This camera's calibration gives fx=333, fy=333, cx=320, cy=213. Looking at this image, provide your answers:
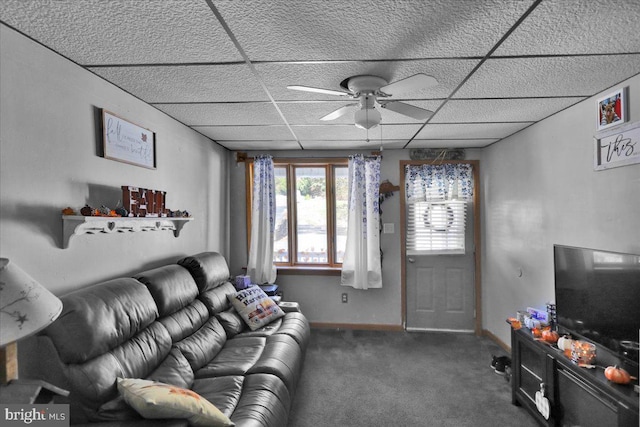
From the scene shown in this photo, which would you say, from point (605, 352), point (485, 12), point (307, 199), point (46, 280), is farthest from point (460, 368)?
point (46, 280)

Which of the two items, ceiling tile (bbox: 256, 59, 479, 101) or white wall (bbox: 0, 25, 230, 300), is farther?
ceiling tile (bbox: 256, 59, 479, 101)

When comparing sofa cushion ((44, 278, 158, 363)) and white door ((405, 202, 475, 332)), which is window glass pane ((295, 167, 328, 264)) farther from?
sofa cushion ((44, 278, 158, 363))

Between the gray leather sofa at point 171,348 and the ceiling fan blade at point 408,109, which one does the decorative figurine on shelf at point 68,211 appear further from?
the ceiling fan blade at point 408,109

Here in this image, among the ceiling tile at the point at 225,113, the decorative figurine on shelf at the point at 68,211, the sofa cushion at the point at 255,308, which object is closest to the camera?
the decorative figurine on shelf at the point at 68,211

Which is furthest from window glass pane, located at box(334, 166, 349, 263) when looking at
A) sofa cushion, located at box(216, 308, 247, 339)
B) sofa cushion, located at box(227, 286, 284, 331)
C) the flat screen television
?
the flat screen television

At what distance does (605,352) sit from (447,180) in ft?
8.28

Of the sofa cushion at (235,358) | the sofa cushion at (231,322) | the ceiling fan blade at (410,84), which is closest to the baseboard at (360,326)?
the sofa cushion at (231,322)

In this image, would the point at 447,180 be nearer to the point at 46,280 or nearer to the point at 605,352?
the point at 605,352

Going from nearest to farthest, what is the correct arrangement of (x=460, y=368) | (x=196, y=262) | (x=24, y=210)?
1. (x=24, y=210)
2. (x=196, y=262)
3. (x=460, y=368)

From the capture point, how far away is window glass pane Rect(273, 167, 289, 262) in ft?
14.4

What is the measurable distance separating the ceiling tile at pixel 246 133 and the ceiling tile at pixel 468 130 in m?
1.42

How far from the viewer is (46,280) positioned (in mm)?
1690

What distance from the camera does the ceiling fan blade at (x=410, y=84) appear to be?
1659 millimetres

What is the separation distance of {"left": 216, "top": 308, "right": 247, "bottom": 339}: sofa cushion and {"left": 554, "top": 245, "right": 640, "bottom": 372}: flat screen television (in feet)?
8.13
